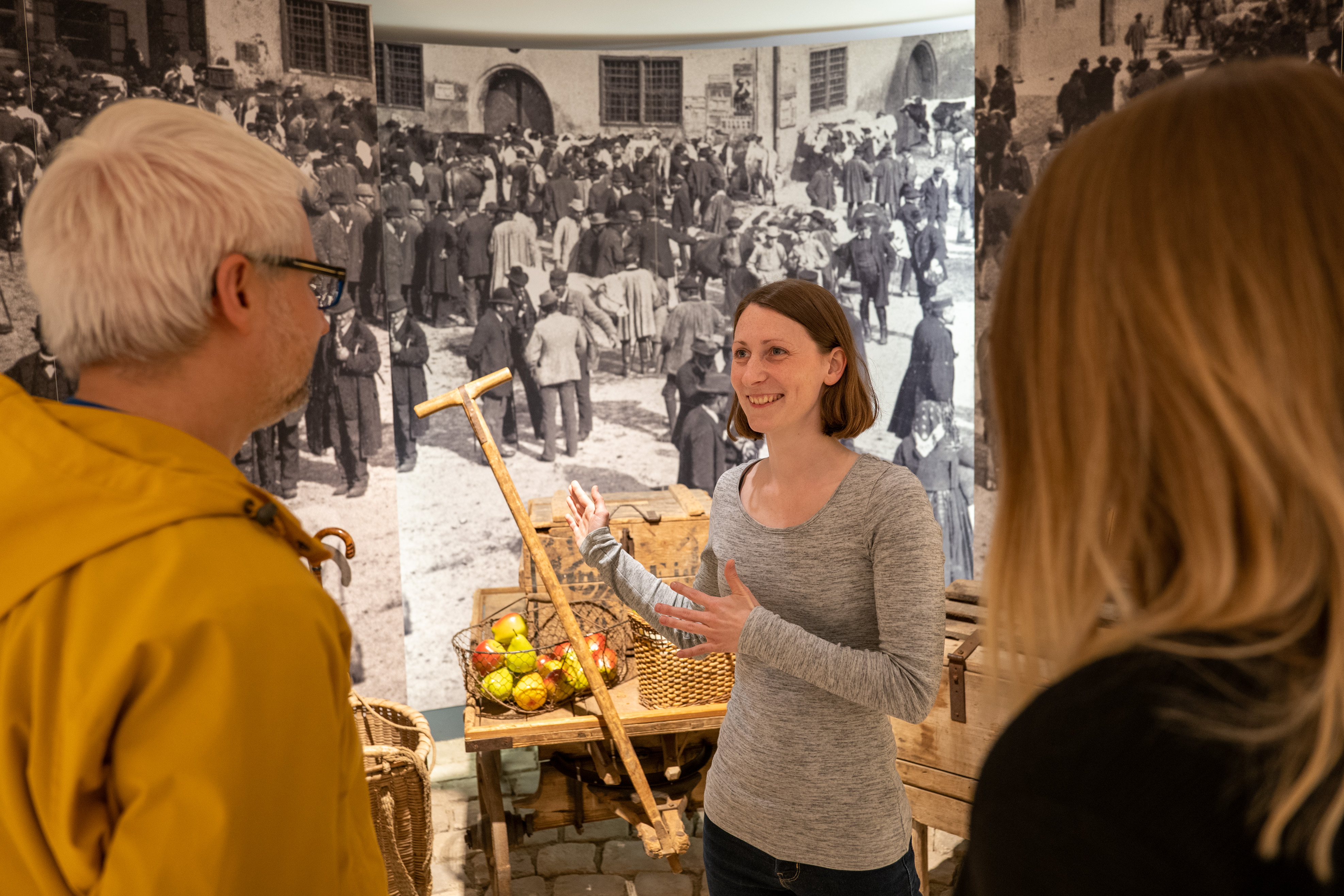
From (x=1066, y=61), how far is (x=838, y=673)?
140 inches

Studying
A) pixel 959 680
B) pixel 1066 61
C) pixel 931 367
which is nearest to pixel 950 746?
pixel 959 680

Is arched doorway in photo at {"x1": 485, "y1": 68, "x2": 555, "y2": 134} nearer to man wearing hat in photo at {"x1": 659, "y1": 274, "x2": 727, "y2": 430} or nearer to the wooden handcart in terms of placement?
man wearing hat in photo at {"x1": 659, "y1": 274, "x2": 727, "y2": 430}

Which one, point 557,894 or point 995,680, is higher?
point 995,680

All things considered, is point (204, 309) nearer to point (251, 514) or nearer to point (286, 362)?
point (286, 362)

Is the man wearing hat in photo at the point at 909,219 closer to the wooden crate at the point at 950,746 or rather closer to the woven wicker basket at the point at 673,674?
the wooden crate at the point at 950,746

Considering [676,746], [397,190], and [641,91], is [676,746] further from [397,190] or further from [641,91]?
[641,91]

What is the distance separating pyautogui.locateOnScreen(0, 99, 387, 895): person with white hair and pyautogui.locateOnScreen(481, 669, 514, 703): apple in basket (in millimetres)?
2357

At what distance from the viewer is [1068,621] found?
0.70 metres

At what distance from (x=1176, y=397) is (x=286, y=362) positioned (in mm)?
1010

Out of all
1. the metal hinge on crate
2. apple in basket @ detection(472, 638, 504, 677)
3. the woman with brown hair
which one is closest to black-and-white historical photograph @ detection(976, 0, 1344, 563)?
the metal hinge on crate

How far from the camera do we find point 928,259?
6.26 m

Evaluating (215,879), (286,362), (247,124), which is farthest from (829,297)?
(247,124)

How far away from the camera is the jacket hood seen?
0.90 m

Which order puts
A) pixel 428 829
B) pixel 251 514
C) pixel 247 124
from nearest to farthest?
pixel 251 514 → pixel 428 829 → pixel 247 124
